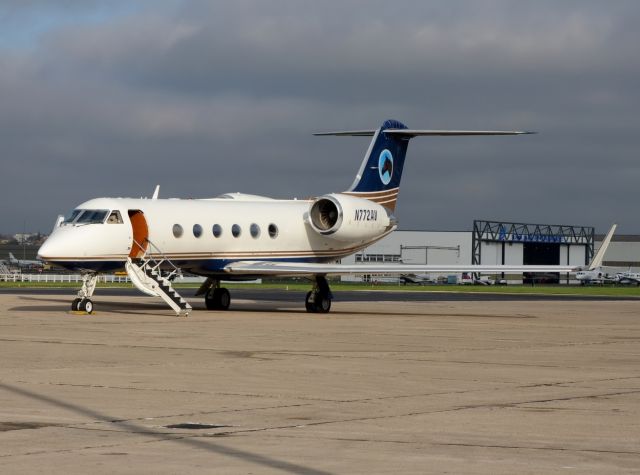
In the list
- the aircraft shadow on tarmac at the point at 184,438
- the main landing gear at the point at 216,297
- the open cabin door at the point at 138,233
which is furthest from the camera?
the main landing gear at the point at 216,297

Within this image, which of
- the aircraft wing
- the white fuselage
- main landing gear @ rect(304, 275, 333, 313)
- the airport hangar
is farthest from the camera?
the airport hangar

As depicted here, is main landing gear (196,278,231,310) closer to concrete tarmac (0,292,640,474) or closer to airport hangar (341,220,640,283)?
concrete tarmac (0,292,640,474)

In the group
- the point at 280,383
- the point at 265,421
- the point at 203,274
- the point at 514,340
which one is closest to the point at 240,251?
the point at 203,274

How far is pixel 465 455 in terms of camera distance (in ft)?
30.8

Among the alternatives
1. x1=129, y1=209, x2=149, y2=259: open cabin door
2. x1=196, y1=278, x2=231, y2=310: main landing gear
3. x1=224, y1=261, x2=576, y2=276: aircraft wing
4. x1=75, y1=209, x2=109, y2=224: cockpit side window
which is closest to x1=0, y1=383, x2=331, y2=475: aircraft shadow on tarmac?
x1=75, y1=209, x2=109, y2=224: cockpit side window

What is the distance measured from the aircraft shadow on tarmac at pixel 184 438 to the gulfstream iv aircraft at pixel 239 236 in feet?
59.5

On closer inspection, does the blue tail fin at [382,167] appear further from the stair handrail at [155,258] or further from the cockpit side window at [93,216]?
the cockpit side window at [93,216]

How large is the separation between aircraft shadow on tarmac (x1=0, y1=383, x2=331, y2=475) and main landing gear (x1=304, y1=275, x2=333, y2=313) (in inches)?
878

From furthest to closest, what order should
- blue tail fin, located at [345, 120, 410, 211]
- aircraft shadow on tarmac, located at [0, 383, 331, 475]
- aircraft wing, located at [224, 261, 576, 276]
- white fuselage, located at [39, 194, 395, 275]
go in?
blue tail fin, located at [345, 120, 410, 211] → aircraft wing, located at [224, 261, 576, 276] → white fuselage, located at [39, 194, 395, 275] → aircraft shadow on tarmac, located at [0, 383, 331, 475]

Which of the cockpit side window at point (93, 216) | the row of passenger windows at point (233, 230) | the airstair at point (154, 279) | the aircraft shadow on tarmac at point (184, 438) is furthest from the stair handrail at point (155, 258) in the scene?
the aircraft shadow on tarmac at point (184, 438)

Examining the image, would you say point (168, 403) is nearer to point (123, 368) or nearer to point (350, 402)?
point (350, 402)

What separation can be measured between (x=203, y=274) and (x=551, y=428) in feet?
81.8

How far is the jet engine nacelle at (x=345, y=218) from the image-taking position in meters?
36.3

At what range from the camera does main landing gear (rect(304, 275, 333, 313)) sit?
35.3 m
